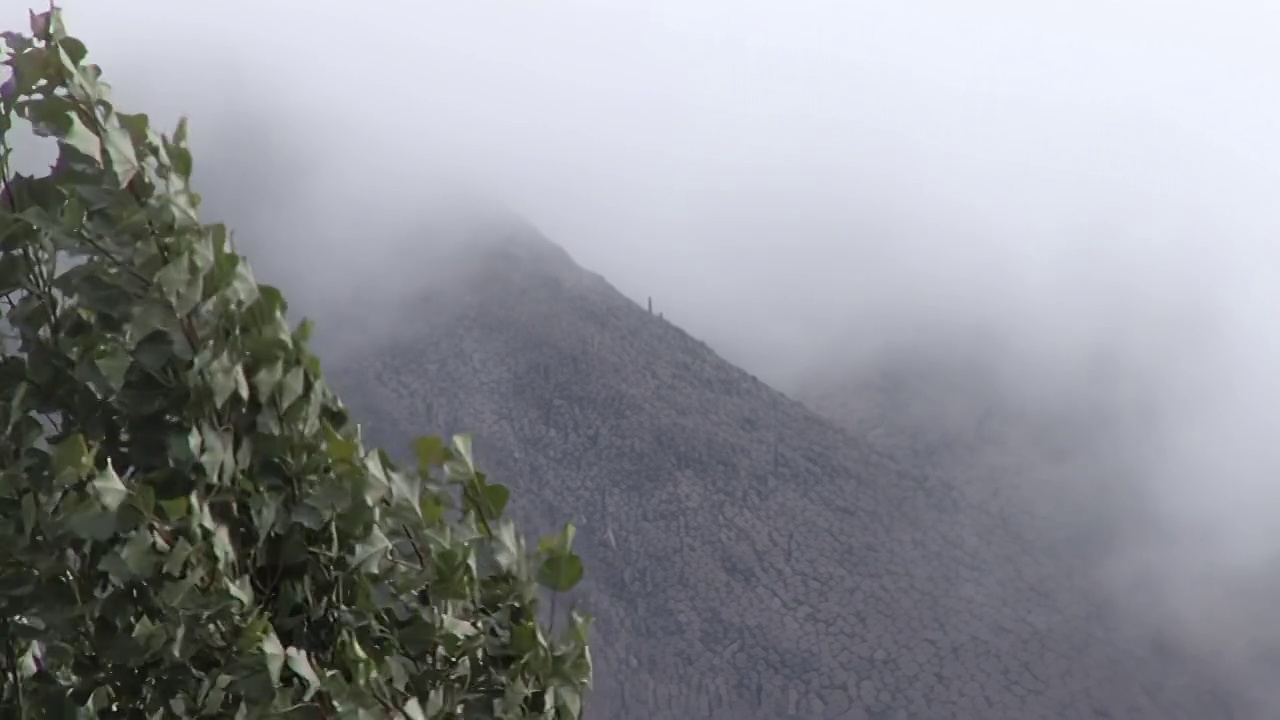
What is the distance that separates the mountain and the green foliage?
3164 centimetres

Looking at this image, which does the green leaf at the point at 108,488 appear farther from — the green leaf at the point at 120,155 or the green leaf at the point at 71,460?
the green leaf at the point at 120,155

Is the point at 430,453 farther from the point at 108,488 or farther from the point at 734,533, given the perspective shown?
the point at 734,533

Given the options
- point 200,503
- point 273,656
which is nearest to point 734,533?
point 200,503

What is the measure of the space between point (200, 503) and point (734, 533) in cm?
3689

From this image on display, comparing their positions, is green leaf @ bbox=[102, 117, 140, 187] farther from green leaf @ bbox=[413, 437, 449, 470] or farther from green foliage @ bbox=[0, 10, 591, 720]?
green leaf @ bbox=[413, 437, 449, 470]

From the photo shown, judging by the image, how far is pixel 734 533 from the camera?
39.0 metres

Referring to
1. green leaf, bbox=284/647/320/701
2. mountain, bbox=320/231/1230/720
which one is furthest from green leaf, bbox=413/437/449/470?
mountain, bbox=320/231/1230/720

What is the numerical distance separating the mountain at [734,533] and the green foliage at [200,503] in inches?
1246

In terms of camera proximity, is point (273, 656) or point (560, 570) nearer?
point (273, 656)

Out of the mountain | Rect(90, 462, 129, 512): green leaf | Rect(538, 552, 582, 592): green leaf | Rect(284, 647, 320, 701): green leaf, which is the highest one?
Rect(538, 552, 582, 592): green leaf

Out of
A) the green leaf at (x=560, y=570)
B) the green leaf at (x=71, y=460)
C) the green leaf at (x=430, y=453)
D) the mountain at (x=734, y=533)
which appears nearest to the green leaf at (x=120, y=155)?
the green leaf at (x=71, y=460)

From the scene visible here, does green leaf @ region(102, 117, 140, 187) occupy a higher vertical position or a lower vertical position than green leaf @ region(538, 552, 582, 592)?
higher

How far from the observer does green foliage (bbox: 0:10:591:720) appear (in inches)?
102

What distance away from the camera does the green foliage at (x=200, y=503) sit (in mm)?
2582
